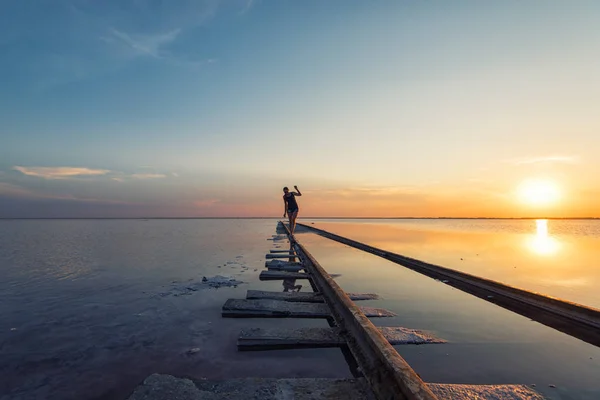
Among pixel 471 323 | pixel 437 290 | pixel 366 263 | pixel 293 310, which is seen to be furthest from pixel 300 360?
pixel 366 263

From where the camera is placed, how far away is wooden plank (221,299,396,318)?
5.66m

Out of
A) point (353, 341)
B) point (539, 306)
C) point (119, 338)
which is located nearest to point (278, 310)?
point (353, 341)

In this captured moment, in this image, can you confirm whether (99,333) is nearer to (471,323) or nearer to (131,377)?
(131,377)

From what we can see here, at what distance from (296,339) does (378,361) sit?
1535 millimetres

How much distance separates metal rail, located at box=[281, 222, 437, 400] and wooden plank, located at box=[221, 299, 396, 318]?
74 centimetres

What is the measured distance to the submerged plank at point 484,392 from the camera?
294cm

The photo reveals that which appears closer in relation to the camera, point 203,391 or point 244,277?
point 203,391

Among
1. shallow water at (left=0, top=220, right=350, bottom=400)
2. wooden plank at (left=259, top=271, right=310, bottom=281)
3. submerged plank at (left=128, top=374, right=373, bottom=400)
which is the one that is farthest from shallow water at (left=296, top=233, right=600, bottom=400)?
wooden plank at (left=259, top=271, right=310, bottom=281)

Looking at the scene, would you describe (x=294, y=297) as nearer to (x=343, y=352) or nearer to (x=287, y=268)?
(x=343, y=352)

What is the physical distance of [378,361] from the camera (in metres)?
2.96

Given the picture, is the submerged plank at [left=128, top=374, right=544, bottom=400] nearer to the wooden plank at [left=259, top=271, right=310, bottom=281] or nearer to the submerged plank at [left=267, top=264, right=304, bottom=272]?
the wooden plank at [left=259, top=271, right=310, bottom=281]

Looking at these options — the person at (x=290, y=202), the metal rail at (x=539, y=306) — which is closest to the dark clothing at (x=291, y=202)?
the person at (x=290, y=202)

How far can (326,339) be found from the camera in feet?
13.9

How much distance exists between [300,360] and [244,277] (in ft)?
20.9
